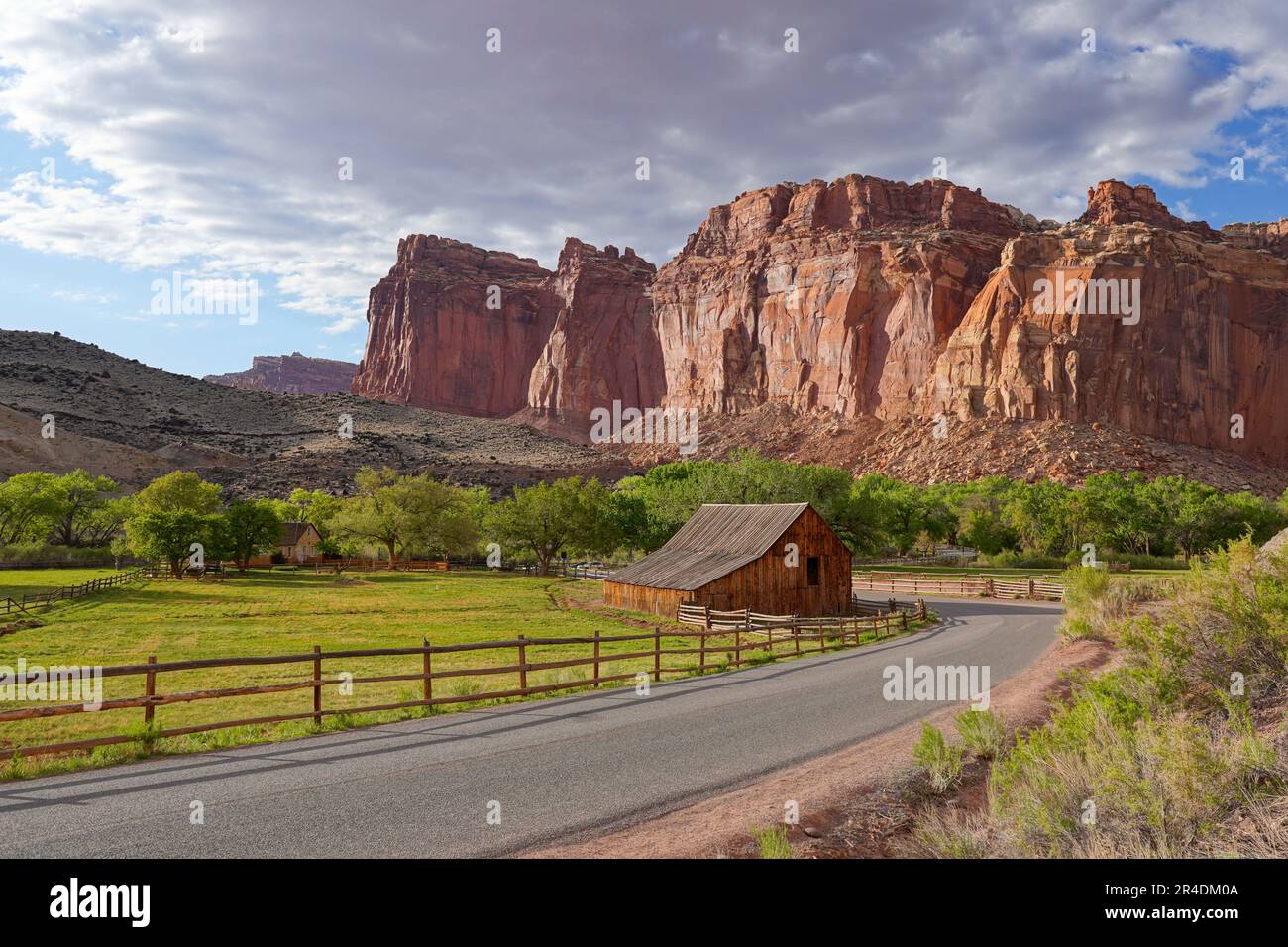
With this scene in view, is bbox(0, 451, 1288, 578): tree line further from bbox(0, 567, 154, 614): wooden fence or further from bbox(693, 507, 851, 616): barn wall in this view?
bbox(693, 507, 851, 616): barn wall

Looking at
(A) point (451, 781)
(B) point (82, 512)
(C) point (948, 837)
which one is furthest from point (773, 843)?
(B) point (82, 512)

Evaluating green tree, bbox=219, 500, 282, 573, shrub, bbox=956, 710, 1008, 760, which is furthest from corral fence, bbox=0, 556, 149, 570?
shrub, bbox=956, 710, 1008, 760

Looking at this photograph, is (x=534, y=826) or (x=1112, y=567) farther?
(x=1112, y=567)

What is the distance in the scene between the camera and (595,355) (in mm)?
184625

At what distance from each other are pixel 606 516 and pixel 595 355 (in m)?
132

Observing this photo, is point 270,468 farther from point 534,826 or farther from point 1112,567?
point 534,826

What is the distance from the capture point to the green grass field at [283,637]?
14.8 m

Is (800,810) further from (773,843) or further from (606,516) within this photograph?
(606,516)

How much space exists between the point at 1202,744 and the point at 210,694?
1226 cm

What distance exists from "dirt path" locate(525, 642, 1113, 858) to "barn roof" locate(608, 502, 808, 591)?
19134mm

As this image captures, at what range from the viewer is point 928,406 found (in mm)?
118312

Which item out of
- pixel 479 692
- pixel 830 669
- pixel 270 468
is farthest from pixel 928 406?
pixel 479 692

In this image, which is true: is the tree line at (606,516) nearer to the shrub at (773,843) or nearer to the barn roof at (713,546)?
the barn roof at (713,546)
